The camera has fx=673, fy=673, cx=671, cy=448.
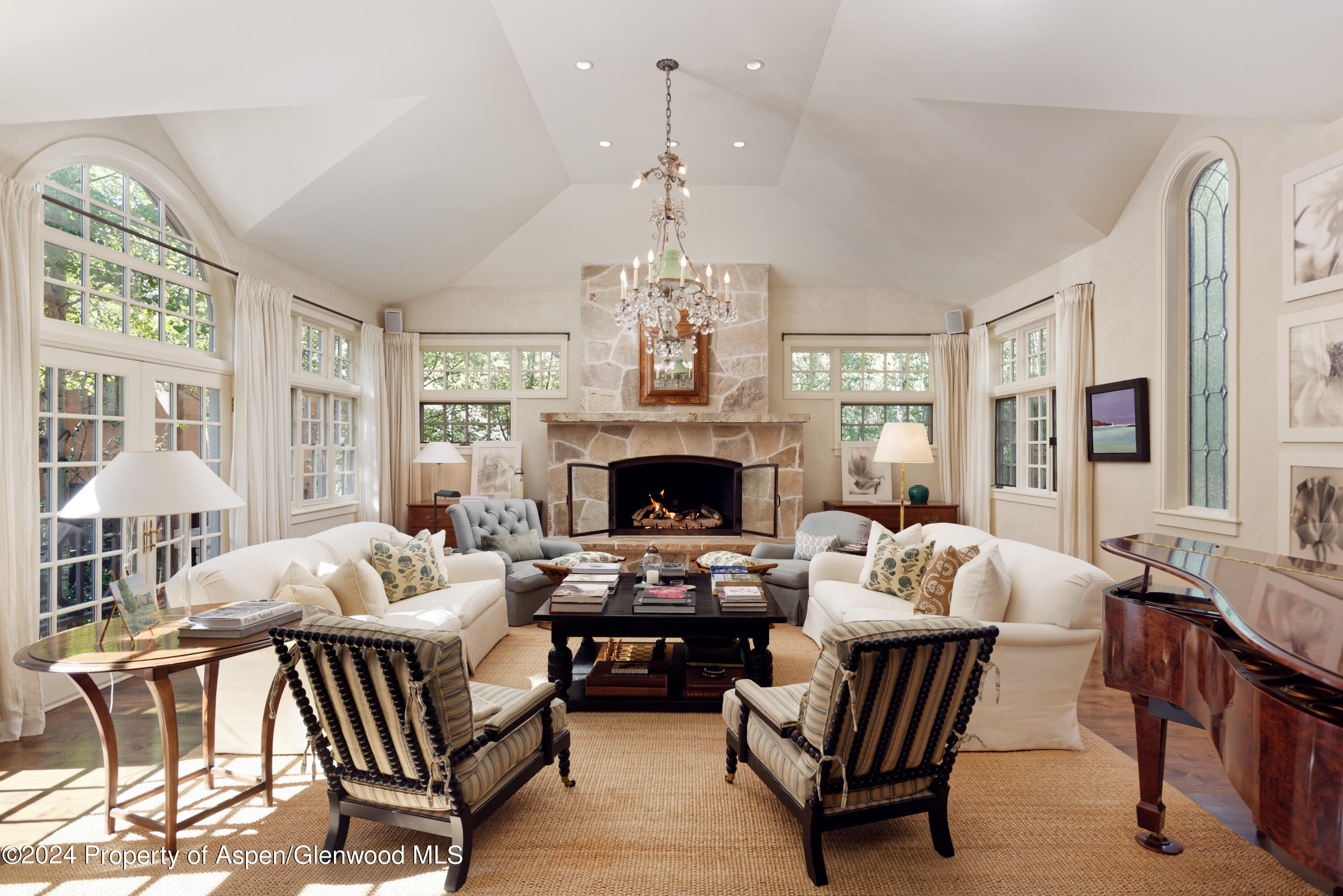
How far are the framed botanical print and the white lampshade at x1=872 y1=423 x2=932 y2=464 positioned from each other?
216 centimetres

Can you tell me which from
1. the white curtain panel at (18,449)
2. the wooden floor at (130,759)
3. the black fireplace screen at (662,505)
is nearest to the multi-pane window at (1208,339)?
the wooden floor at (130,759)

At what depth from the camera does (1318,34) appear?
261 centimetres

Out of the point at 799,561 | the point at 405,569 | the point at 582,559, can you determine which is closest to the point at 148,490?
the point at 405,569

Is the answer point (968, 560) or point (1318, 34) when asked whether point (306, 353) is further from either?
point (1318, 34)

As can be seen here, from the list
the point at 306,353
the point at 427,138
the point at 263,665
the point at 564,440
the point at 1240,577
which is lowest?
the point at 263,665

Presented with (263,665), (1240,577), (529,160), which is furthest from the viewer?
(529,160)

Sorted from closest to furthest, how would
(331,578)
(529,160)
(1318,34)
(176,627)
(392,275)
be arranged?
(176,627) < (1318,34) < (331,578) < (529,160) < (392,275)

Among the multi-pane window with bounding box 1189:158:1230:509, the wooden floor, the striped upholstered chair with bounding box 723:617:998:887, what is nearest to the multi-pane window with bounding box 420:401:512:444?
the wooden floor

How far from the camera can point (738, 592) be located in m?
3.60

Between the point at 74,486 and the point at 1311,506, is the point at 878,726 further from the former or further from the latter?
the point at 74,486

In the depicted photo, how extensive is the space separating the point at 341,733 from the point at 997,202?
5.25m

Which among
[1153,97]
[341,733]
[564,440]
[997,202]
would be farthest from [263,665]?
[997,202]

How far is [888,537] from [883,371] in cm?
374

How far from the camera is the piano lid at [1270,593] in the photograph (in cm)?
132
